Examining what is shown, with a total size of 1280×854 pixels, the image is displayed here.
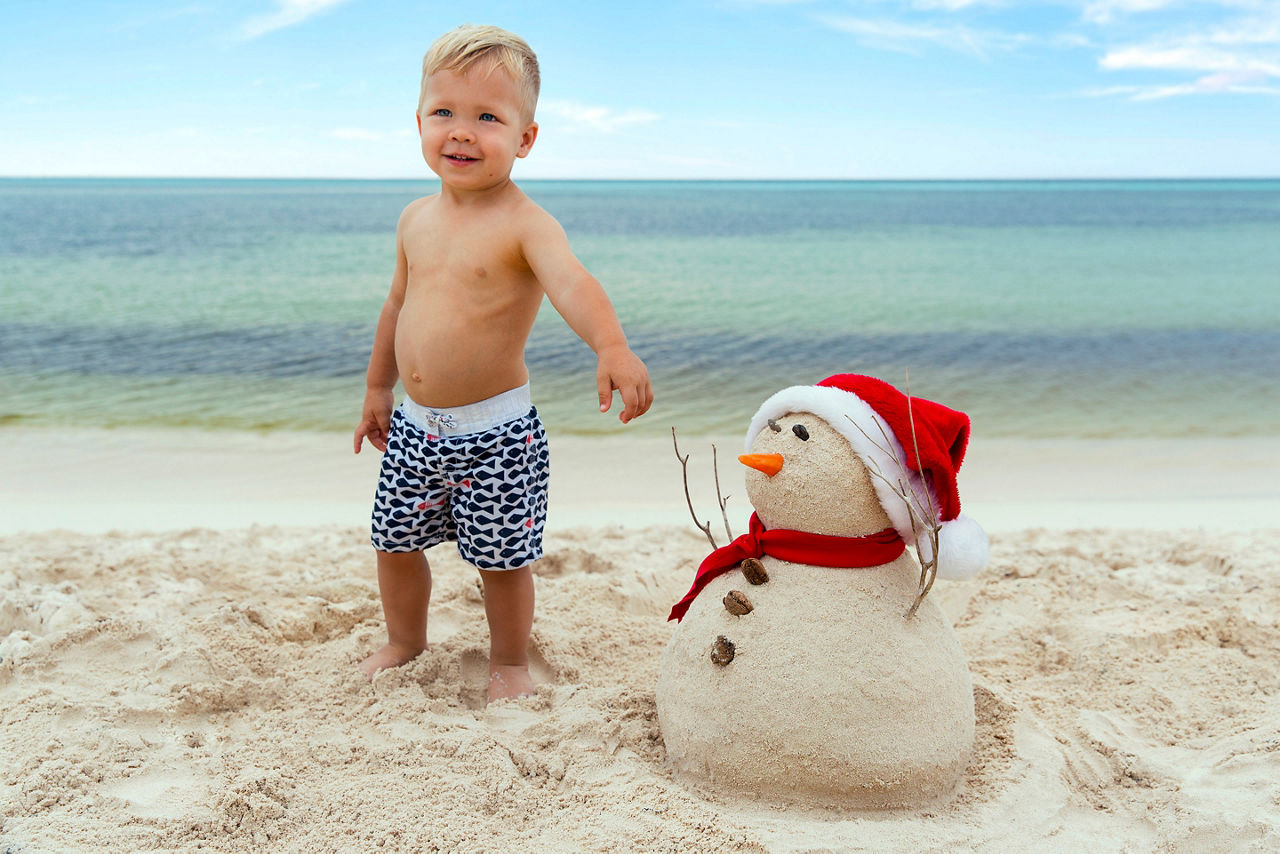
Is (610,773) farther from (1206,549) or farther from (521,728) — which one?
(1206,549)

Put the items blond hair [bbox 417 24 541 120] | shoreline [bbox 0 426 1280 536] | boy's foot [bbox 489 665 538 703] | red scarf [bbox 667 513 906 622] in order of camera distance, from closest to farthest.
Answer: red scarf [bbox 667 513 906 622], blond hair [bbox 417 24 541 120], boy's foot [bbox 489 665 538 703], shoreline [bbox 0 426 1280 536]

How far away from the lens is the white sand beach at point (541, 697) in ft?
6.66

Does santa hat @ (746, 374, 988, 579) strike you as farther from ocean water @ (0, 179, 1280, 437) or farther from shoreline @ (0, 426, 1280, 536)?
shoreline @ (0, 426, 1280, 536)

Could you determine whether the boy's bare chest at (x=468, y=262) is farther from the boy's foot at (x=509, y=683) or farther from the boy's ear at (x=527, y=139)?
the boy's foot at (x=509, y=683)

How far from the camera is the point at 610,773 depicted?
2.23m

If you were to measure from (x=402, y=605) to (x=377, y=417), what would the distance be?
583 mm

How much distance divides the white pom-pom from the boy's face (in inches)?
55.8

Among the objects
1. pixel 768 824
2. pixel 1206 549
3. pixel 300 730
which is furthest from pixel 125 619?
pixel 1206 549

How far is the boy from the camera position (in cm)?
237

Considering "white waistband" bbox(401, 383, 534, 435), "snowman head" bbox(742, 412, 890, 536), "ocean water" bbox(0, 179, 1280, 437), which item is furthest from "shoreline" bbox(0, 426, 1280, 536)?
"snowman head" bbox(742, 412, 890, 536)

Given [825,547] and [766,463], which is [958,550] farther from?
[766,463]

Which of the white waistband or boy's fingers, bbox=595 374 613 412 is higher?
boy's fingers, bbox=595 374 613 412

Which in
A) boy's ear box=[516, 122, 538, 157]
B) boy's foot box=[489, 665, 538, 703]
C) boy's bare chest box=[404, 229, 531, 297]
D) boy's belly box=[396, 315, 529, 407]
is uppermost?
boy's ear box=[516, 122, 538, 157]

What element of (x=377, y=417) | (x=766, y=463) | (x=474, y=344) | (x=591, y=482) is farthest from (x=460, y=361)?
(x=591, y=482)
